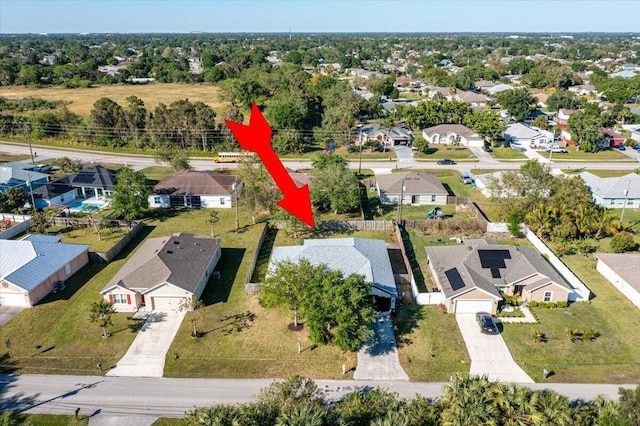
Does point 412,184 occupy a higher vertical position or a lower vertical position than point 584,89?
lower

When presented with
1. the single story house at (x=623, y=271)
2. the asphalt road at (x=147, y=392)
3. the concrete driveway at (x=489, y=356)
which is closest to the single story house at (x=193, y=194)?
the asphalt road at (x=147, y=392)

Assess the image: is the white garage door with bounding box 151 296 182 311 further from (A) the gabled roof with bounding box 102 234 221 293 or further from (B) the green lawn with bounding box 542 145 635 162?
(B) the green lawn with bounding box 542 145 635 162

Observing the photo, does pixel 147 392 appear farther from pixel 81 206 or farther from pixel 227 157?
pixel 227 157

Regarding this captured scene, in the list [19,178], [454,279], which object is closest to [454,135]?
[454,279]

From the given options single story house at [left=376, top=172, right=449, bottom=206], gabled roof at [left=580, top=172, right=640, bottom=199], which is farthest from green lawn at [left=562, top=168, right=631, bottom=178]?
single story house at [left=376, top=172, right=449, bottom=206]

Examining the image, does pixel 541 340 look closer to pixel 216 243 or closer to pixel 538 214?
pixel 538 214

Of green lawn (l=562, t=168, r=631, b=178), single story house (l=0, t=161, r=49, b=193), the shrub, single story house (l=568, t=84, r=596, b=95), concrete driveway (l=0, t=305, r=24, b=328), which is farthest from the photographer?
single story house (l=568, t=84, r=596, b=95)
